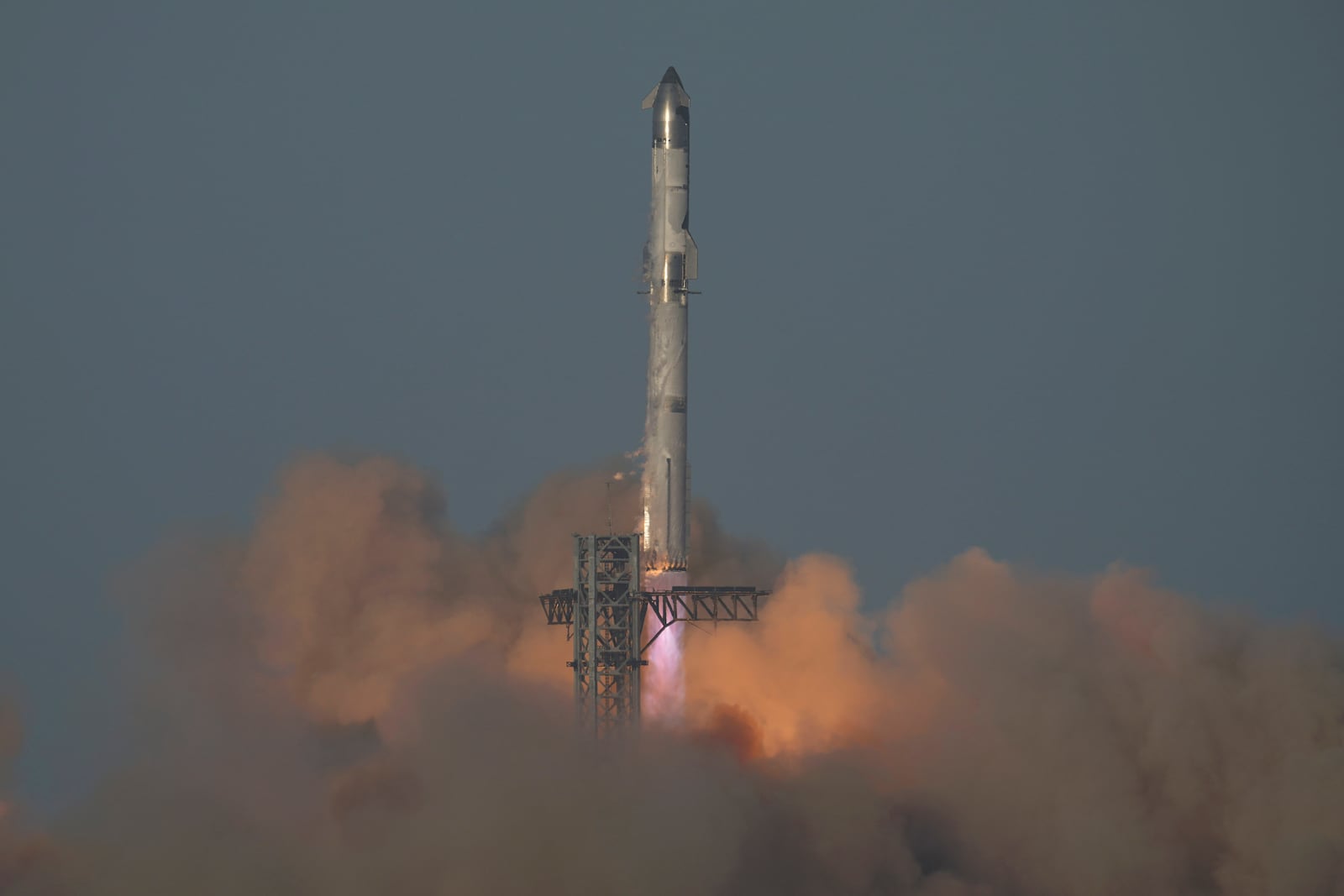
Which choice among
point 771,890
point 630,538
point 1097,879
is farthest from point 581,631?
point 1097,879

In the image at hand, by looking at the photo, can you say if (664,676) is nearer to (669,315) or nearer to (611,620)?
(611,620)

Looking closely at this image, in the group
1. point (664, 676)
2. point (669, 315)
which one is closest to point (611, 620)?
point (664, 676)

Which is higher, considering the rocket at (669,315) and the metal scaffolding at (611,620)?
the rocket at (669,315)

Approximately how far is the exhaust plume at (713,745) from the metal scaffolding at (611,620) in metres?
1.03

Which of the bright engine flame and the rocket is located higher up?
the rocket

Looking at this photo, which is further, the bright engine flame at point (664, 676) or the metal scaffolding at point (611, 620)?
the bright engine flame at point (664, 676)

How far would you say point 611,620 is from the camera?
86.0 meters

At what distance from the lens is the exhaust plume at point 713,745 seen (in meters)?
81.6

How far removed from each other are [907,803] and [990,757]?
2.57 metres

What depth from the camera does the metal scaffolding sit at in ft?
281

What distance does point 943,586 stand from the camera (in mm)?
91375

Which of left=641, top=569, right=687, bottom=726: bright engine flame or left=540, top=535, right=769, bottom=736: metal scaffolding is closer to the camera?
left=540, top=535, right=769, bottom=736: metal scaffolding

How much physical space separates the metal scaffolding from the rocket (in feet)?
5.07

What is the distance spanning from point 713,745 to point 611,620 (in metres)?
4.39
